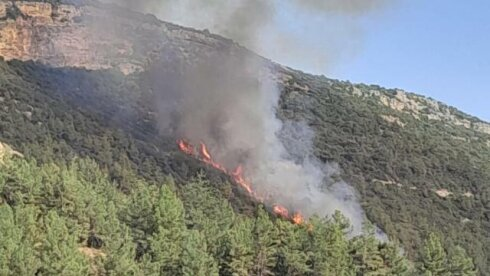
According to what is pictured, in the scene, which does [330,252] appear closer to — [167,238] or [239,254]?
[239,254]

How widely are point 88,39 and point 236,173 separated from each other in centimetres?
5910

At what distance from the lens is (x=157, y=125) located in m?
136

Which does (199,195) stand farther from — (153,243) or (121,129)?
(121,129)

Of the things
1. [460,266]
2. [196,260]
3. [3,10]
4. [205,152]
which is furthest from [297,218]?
[3,10]

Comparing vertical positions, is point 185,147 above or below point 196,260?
above

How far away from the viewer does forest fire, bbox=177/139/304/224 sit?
95188mm

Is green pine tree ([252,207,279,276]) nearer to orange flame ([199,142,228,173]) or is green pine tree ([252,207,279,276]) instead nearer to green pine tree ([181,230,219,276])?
green pine tree ([181,230,219,276])

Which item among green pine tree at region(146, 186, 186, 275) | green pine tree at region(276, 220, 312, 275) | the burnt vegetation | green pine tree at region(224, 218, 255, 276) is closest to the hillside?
the burnt vegetation

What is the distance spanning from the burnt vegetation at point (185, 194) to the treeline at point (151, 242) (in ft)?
0.37

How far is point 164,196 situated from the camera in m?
61.2

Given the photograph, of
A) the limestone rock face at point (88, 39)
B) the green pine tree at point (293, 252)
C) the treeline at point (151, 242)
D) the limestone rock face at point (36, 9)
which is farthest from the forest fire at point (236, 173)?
the limestone rock face at point (36, 9)

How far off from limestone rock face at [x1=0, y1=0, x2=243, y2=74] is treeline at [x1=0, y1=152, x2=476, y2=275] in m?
87.6

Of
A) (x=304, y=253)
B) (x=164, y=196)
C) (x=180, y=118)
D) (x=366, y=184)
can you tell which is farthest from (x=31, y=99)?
(x=304, y=253)

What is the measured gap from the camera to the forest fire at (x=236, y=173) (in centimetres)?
9519
